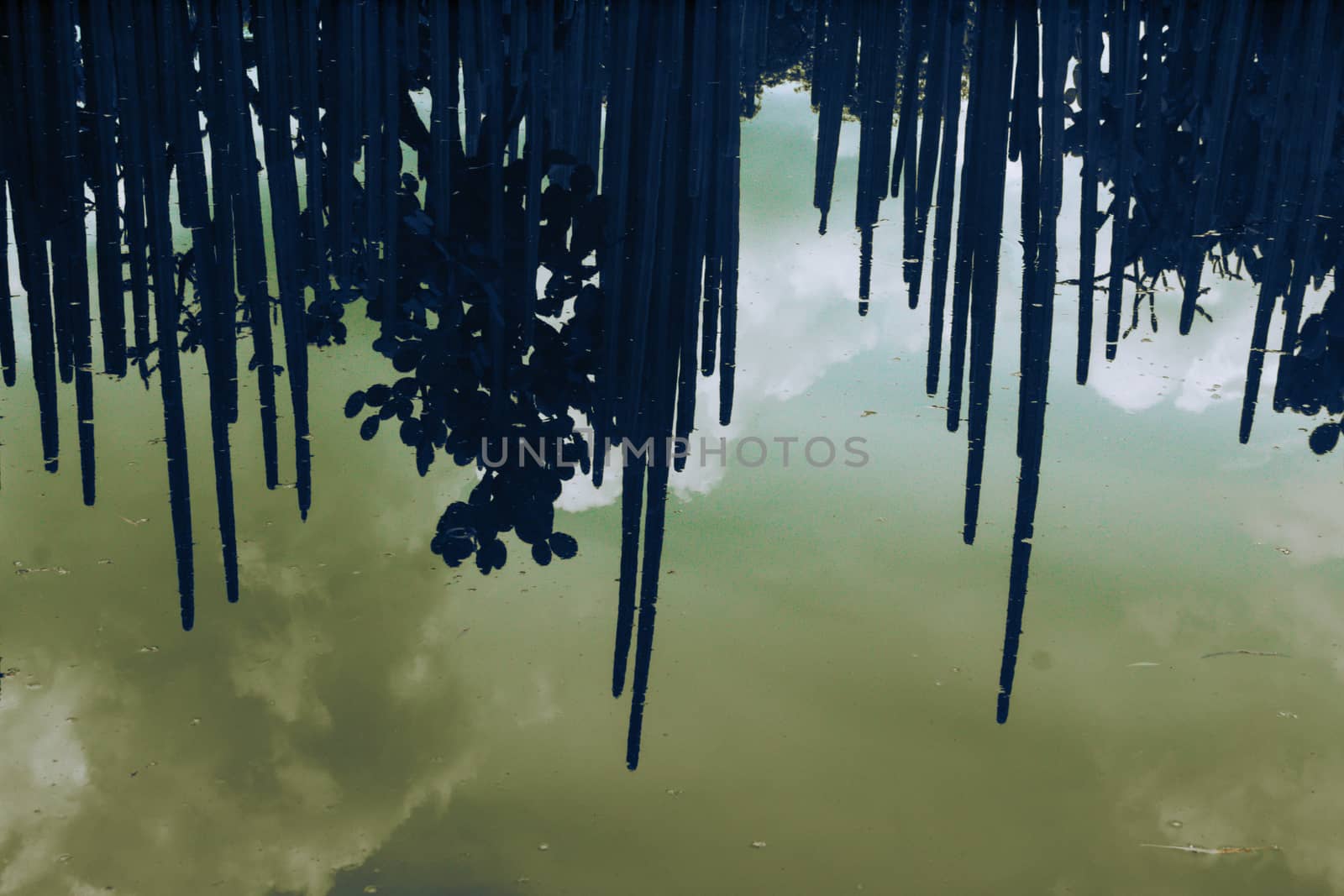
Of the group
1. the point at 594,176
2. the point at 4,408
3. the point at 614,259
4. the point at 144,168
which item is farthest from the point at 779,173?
the point at 4,408

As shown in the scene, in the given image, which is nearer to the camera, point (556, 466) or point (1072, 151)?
point (556, 466)

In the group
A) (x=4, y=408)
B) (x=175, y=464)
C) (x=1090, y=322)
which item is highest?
(x=1090, y=322)

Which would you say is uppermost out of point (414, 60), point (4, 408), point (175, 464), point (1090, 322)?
point (414, 60)

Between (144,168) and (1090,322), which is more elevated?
(144,168)

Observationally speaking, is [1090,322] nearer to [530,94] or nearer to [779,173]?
[530,94]

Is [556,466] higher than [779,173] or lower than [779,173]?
Result: lower

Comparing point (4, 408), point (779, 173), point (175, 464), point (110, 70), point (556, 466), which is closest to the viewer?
point (110, 70)

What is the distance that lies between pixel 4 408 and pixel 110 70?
1.21 m

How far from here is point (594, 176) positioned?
1460mm

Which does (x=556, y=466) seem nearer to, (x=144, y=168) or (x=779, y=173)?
(x=144, y=168)

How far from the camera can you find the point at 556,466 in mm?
1724

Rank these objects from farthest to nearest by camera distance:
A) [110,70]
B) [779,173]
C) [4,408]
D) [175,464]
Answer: [779,173] < [4,408] < [175,464] < [110,70]

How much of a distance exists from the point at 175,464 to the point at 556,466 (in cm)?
63

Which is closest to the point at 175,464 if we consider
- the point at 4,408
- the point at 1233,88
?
the point at 4,408
